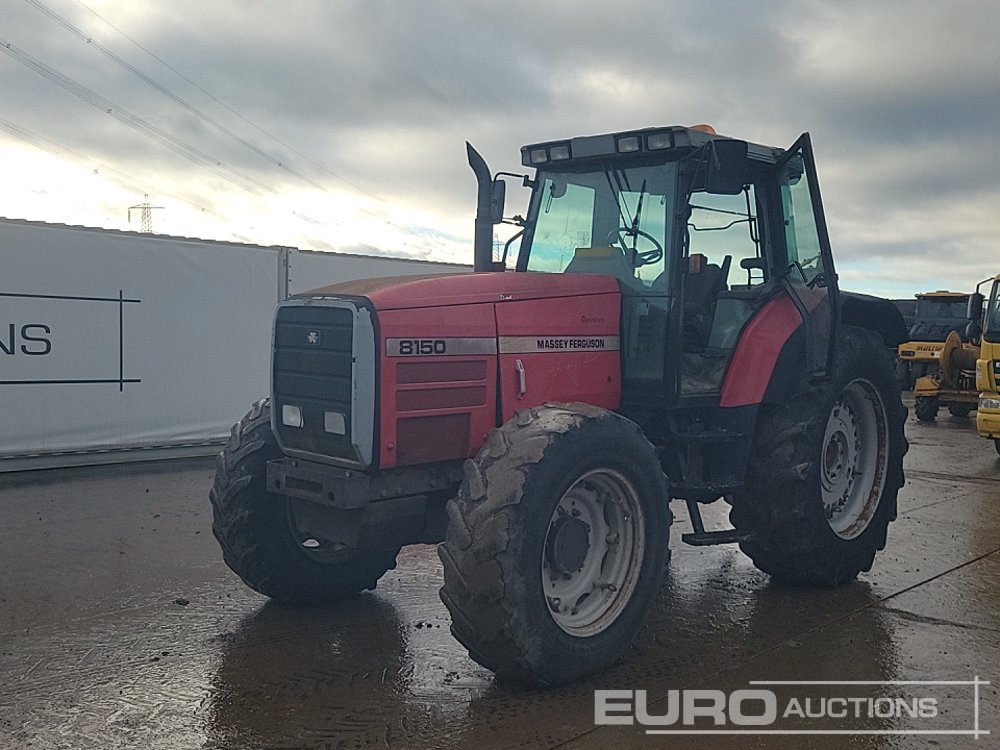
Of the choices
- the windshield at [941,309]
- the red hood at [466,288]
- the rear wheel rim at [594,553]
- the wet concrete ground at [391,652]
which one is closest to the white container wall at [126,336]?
the wet concrete ground at [391,652]

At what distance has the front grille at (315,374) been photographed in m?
4.38

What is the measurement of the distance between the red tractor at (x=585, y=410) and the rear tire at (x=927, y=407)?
12.1 m

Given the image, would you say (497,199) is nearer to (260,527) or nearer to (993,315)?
(260,527)

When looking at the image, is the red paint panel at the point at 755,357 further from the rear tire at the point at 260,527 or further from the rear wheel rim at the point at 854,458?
the rear tire at the point at 260,527

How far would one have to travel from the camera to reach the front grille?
438 centimetres

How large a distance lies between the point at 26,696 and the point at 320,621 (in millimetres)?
1515

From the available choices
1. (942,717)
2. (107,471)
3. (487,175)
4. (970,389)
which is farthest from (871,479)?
(970,389)

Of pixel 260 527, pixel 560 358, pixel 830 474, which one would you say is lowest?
pixel 260 527

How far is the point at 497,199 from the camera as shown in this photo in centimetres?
548

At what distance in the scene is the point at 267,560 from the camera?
510 centimetres

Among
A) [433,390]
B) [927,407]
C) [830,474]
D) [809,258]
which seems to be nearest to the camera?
[433,390]

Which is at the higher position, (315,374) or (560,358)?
(560,358)

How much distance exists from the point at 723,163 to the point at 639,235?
2.25 ft

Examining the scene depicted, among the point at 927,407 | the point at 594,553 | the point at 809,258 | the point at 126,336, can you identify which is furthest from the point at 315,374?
the point at 927,407
